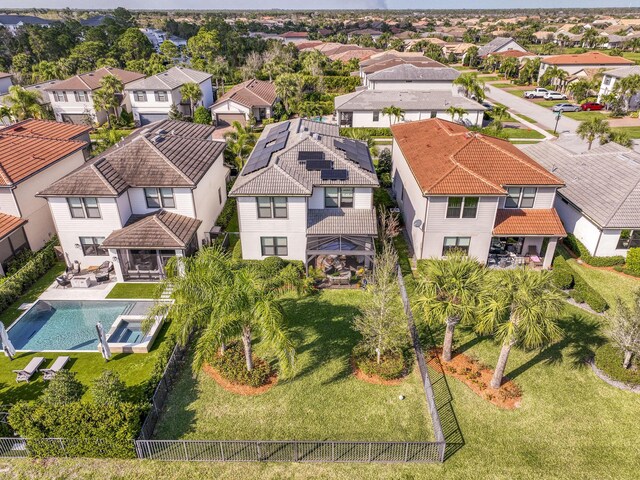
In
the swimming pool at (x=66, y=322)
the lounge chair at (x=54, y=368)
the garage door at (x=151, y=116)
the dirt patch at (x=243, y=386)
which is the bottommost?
the swimming pool at (x=66, y=322)

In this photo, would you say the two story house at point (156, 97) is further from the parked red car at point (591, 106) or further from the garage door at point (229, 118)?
the parked red car at point (591, 106)

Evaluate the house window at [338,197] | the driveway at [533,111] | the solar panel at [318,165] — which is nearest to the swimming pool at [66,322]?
the house window at [338,197]

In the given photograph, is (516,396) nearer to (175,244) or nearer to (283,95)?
(175,244)

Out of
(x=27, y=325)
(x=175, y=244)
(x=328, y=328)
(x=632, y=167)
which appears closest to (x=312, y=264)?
(x=328, y=328)

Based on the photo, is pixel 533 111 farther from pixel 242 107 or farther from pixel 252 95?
pixel 242 107

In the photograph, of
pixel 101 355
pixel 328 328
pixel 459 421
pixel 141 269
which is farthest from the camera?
pixel 141 269

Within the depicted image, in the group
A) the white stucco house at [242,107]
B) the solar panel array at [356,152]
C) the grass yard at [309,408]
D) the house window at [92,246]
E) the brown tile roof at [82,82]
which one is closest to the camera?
the grass yard at [309,408]
